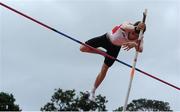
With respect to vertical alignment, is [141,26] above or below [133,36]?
above

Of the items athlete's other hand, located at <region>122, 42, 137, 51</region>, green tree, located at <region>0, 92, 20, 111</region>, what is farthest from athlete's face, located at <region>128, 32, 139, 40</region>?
green tree, located at <region>0, 92, 20, 111</region>

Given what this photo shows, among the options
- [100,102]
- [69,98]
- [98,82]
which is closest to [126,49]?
[98,82]

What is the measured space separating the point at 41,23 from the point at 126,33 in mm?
1560

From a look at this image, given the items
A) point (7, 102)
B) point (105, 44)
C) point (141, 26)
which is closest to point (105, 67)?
point (105, 44)

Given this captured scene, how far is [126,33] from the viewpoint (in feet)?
39.9

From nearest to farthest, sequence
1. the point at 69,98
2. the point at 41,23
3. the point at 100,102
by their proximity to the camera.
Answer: the point at 41,23 < the point at 100,102 < the point at 69,98

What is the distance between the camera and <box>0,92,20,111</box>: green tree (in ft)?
74.7

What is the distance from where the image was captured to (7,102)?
78.6 ft

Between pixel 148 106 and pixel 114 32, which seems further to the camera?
pixel 148 106

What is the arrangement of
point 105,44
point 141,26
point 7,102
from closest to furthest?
point 141,26 → point 105,44 → point 7,102

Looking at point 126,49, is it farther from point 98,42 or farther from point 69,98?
point 69,98

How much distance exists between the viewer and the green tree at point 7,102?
22.8 meters

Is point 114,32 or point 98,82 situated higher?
point 114,32

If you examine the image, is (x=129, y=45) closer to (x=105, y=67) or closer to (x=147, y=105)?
(x=105, y=67)
